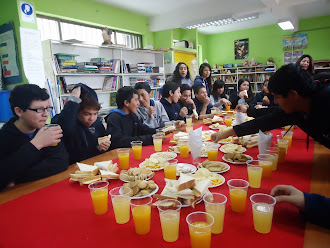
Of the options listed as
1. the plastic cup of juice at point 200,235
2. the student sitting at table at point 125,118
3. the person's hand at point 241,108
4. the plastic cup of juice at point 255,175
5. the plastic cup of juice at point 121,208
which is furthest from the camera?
the person's hand at point 241,108

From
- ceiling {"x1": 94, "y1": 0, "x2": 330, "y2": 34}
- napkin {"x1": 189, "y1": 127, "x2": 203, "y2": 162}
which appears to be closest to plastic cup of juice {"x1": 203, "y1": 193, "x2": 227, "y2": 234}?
napkin {"x1": 189, "y1": 127, "x2": 203, "y2": 162}

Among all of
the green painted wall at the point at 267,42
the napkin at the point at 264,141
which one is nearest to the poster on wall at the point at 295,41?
the green painted wall at the point at 267,42

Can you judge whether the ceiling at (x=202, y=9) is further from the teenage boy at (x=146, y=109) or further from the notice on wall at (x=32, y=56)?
the teenage boy at (x=146, y=109)

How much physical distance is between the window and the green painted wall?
567 cm

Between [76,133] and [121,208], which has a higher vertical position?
[76,133]

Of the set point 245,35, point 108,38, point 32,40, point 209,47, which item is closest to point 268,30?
point 245,35

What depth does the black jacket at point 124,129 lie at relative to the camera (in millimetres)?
2414

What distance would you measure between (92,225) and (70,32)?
5.95 meters

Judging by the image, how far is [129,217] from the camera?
3.59 feet

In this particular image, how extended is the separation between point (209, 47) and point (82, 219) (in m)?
11.7

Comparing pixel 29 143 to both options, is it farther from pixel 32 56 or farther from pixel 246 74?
pixel 246 74

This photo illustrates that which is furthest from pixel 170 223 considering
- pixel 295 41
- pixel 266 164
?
pixel 295 41

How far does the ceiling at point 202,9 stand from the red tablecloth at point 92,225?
19.8 feet

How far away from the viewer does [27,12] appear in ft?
13.4
